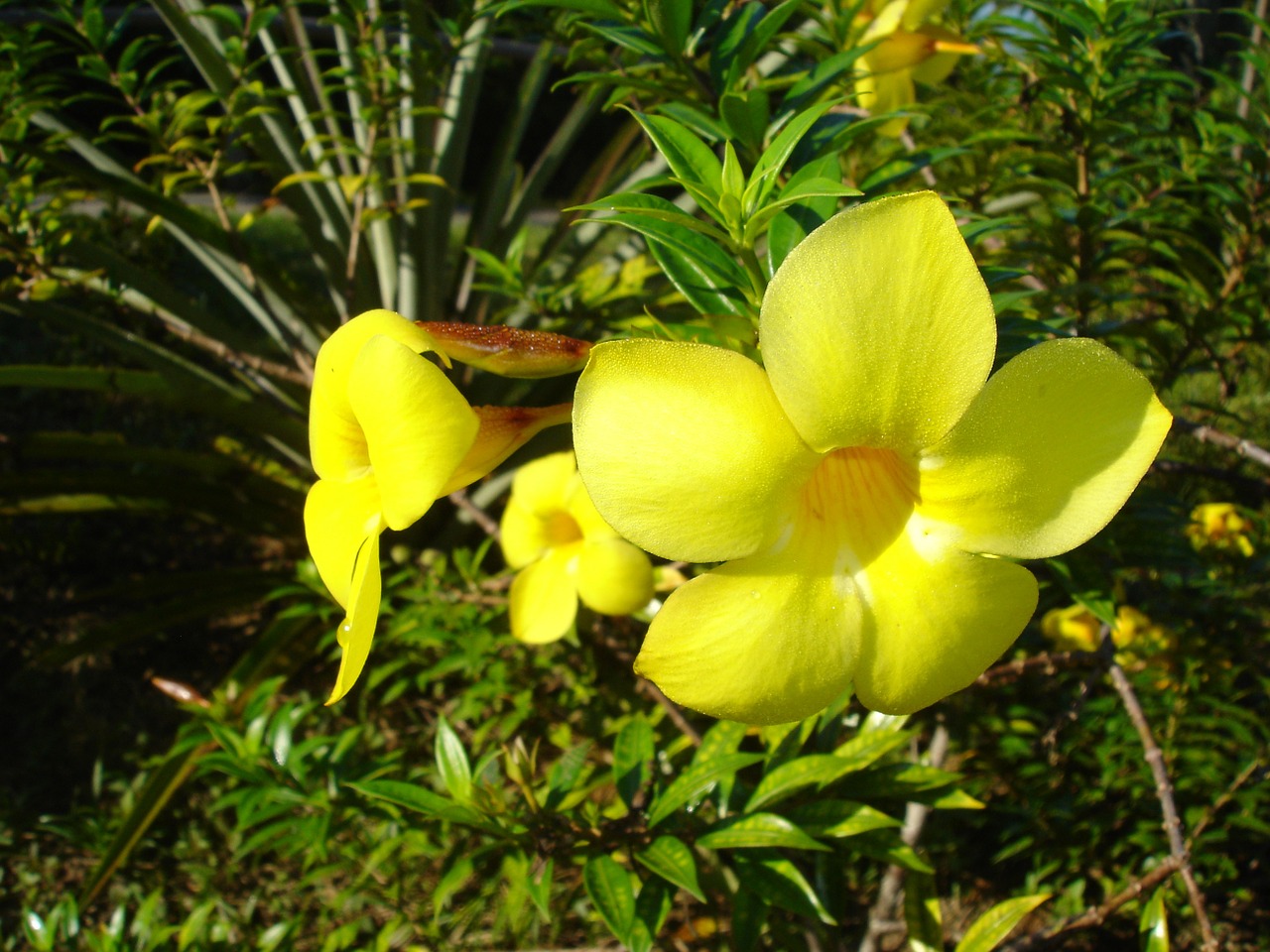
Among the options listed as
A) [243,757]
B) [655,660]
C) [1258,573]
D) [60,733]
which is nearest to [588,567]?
[243,757]

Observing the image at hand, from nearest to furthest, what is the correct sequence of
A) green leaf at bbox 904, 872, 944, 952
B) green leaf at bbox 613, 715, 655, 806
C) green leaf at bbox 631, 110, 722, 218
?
green leaf at bbox 631, 110, 722, 218 < green leaf at bbox 613, 715, 655, 806 < green leaf at bbox 904, 872, 944, 952

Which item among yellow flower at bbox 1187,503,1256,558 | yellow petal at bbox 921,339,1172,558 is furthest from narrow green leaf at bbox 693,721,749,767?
yellow flower at bbox 1187,503,1256,558

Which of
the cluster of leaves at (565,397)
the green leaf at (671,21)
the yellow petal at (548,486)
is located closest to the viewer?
the green leaf at (671,21)

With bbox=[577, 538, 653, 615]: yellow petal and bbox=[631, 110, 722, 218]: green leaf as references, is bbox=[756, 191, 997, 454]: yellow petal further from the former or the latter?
bbox=[577, 538, 653, 615]: yellow petal

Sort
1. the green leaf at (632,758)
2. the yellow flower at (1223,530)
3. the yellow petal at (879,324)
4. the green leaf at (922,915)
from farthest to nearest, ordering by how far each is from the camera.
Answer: the yellow flower at (1223,530) < the green leaf at (922,915) < the green leaf at (632,758) < the yellow petal at (879,324)

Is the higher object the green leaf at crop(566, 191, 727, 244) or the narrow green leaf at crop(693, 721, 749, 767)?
the green leaf at crop(566, 191, 727, 244)

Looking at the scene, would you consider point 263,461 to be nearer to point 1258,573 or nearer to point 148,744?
point 148,744


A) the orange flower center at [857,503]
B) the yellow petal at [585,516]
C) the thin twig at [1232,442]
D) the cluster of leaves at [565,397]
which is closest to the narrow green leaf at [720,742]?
the cluster of leaves at [565,397]

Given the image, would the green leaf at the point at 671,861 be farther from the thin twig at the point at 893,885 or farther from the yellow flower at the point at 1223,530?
the yellow flower at the point at 1223,530
